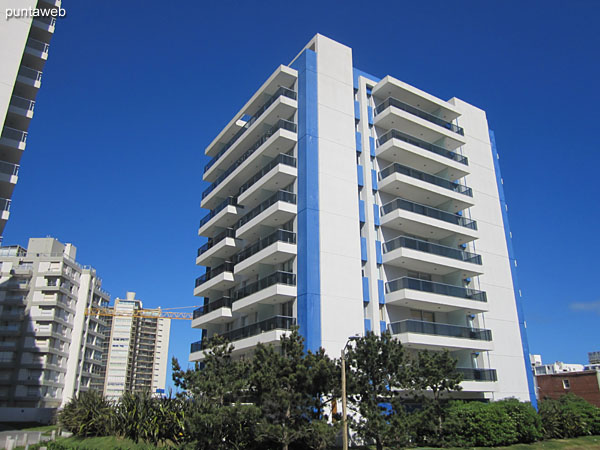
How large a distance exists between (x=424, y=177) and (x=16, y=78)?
35682mm

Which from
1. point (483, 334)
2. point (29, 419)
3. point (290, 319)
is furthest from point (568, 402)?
point (29, 419)

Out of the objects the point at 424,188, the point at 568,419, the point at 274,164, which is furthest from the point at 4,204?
the point at 568,419

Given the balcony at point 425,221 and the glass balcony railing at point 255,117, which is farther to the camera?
the glass balcony railing at point 255,117

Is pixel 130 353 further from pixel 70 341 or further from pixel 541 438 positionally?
pixel 541 438

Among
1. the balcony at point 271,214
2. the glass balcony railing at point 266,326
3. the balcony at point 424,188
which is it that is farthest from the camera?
the balcony at point 424,188

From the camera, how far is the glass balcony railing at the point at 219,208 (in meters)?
43.7

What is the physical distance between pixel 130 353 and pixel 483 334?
15199 cm

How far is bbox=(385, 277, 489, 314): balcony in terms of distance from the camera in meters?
35.1

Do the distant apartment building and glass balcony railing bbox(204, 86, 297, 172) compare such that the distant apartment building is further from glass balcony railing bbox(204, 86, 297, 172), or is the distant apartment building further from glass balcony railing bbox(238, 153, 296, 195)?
glass balcony railing bbox(238, 153, 296, 195)

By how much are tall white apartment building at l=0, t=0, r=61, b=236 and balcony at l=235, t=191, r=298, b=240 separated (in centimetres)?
1903

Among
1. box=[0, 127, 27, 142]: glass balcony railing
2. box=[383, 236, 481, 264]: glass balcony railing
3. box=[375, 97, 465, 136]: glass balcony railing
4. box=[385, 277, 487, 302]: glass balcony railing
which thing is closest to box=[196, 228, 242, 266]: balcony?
box=[383, 236, 481, 264]: glass balcony railing

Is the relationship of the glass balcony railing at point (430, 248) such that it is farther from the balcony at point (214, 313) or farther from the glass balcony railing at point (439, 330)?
the balcony at point (214, 313)

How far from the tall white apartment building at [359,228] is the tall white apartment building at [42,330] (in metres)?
43.4

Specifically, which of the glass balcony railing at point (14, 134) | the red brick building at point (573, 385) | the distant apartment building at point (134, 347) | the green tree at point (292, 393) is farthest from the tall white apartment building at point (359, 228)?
the distant apartment building at point (134, 347)
